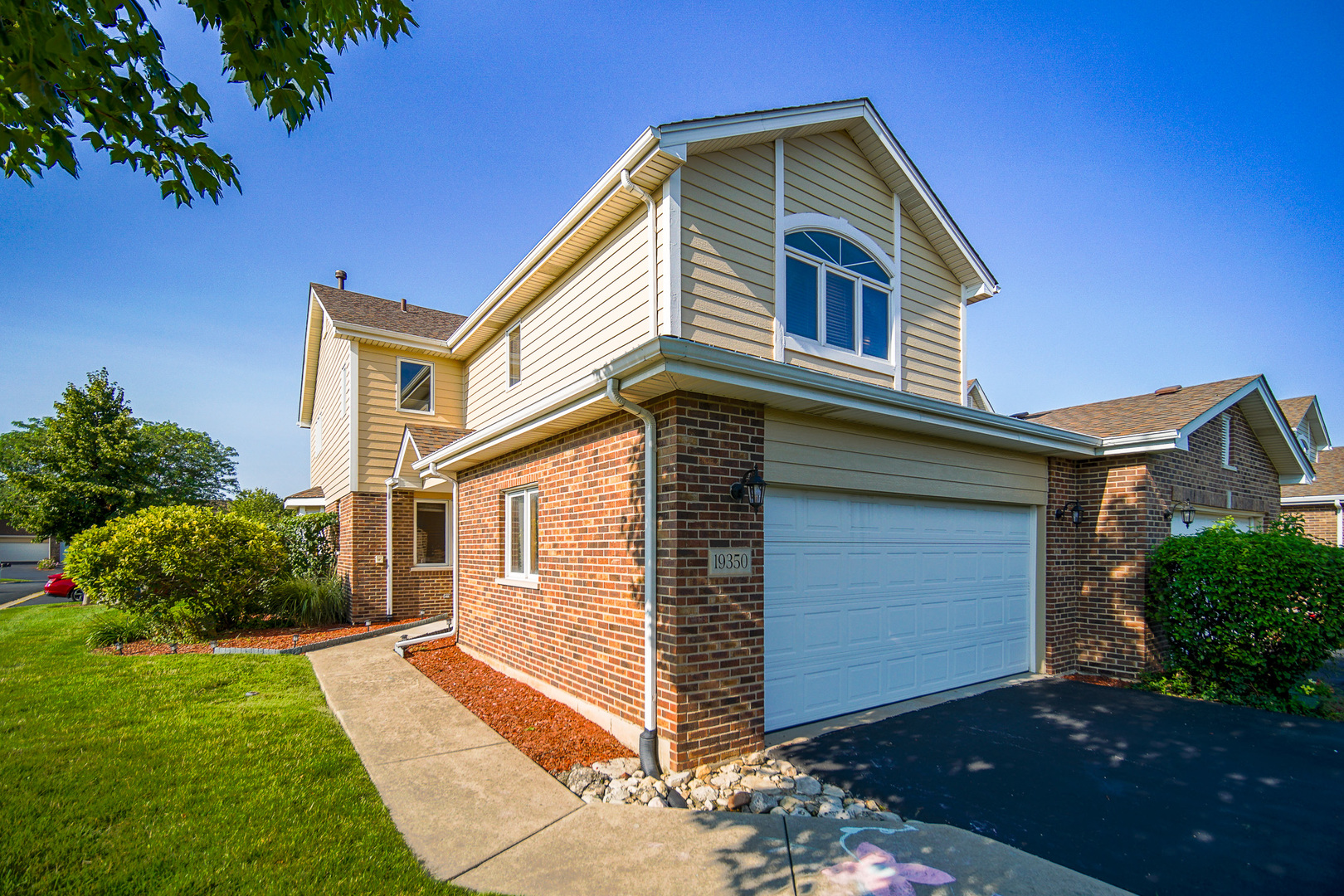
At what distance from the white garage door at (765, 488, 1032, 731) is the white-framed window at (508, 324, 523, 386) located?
6.13m

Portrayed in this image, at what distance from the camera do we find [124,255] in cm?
769

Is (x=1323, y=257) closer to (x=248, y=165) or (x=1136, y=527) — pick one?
(x=1136, y=527)

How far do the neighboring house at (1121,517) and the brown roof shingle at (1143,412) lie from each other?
33 mm

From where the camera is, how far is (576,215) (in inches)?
290

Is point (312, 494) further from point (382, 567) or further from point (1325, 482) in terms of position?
point (1325, 482)

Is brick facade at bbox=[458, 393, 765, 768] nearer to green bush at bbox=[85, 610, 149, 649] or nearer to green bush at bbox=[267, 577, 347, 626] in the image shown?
green bush at bbox=[267, 577, 347, 626]

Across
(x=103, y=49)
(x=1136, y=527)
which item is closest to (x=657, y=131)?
(x=103, y=49)

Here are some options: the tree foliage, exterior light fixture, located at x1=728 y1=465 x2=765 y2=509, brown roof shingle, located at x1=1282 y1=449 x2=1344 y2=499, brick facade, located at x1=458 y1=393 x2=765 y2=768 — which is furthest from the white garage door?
the tree foliage

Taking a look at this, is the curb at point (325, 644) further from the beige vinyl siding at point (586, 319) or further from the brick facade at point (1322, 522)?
the brick facade at point (1322, 522)

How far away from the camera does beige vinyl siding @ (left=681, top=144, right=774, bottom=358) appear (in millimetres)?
6383

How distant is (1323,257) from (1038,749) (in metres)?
14.8

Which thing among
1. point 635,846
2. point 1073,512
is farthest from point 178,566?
point 1073,512

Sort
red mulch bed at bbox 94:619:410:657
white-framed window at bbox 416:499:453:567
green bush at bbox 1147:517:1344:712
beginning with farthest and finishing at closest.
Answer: white-framed window at bbox 416:499:453:567, red mulch bed at bbox 94:619:410:657, green bush at bbox 1147:517:1344:712

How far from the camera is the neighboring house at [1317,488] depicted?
556 inches
